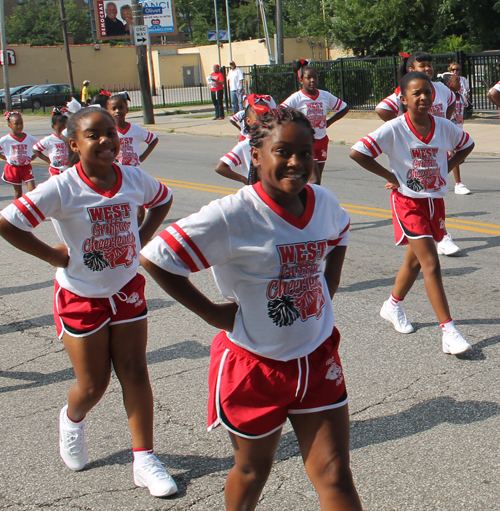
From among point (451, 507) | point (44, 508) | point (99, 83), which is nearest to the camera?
point (451, 507)

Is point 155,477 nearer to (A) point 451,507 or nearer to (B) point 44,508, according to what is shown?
(B) point 44,508

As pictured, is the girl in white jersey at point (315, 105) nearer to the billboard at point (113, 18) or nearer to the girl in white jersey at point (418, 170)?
the girl in white jersey at point (418, 170)

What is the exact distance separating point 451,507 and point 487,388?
4.43 ft

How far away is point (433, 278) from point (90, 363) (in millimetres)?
2658

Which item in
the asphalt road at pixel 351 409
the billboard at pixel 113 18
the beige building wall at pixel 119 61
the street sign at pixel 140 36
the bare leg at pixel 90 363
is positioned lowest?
the asphalt road at pixel 351 409

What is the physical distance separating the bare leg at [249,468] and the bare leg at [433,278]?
269cm

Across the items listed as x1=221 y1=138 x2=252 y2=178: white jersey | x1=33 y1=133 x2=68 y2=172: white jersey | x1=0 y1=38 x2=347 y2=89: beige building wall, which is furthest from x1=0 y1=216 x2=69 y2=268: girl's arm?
x1=0 y1=38 x2=347 y2=89: beige building wall

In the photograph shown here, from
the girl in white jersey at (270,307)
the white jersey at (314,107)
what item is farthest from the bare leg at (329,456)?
the white jersey at (314,107)

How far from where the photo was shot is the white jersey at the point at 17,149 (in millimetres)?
10984

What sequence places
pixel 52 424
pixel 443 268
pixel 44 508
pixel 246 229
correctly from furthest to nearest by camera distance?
pixel 443 268
pixel 52 424
pixel 44 508
pixel 246 229

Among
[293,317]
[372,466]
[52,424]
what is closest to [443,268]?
[372,466]

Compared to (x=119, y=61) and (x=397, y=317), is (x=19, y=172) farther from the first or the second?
(x=119, y=61)

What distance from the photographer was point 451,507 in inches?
122

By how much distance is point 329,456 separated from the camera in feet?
8.02
